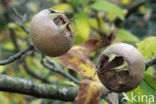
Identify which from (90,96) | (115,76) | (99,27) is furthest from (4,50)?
(115,76)

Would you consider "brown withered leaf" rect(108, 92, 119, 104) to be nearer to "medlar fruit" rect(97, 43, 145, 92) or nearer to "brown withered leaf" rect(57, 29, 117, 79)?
"brown withered leaf" rect(57, 29, 117, 79)

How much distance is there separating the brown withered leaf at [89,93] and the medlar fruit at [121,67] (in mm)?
203

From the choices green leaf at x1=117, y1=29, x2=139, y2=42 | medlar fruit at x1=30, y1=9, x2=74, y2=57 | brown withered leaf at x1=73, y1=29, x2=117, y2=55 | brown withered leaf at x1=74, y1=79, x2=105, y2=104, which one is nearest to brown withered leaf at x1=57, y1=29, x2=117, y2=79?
brown withered leaf at x1=73, y1=29, x2=117, y2=55

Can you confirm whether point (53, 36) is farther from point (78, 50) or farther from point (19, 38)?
point (19, 38)

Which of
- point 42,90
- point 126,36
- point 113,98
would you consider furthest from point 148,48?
point 126,36

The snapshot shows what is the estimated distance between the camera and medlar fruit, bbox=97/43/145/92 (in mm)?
1011

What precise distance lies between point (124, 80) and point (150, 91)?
1.07 ft

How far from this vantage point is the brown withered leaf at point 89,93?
1.27 meters

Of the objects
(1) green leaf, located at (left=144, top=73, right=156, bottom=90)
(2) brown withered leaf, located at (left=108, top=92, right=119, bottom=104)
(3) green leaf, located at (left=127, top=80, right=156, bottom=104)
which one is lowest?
(2) brown withered leaf, located at (left=108, top=92, right=119, bottom=104)

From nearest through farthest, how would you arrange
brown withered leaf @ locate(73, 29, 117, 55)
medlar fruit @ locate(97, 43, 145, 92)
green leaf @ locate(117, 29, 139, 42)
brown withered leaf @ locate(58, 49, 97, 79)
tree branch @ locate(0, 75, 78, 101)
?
1. medlar fruit @ locate(97, 43, 145, 92)
2. brown withered leaf @ locate(58, 49, 97, 79)
3. tree branch @ locate(0, 75, 78, 101)
4. brown withered leaf @ locate(73, 29, 117, 55)
5. green leaf @ locate(117, 29, 139, 42)

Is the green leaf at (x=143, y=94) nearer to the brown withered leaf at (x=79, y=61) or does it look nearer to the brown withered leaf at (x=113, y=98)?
the brown withered leaf at (x=113, y=98)

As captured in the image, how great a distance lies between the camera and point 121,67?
3.44ft

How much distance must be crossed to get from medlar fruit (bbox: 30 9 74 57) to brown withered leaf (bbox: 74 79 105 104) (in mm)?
262

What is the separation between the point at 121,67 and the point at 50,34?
334mm
